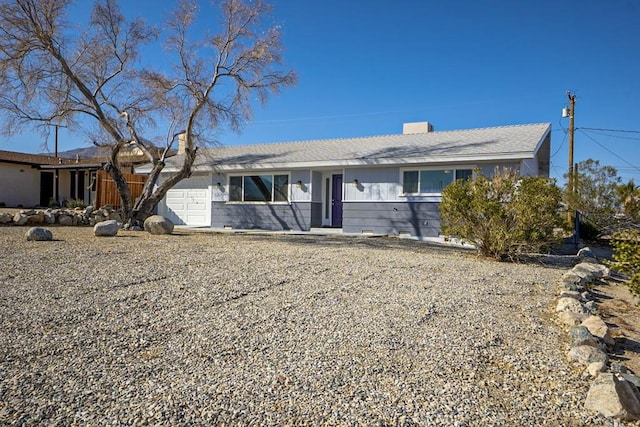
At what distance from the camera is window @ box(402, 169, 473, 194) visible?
12.4 meters

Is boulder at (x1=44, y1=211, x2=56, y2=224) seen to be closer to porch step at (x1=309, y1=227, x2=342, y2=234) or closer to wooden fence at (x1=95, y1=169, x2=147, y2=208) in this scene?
wooden fence at (x1=95, y1=169, x2=147, y2=208)

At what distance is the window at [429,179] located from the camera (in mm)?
12383

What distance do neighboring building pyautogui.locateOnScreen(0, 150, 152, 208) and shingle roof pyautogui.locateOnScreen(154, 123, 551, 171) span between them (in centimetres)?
807

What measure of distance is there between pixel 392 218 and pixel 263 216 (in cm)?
480

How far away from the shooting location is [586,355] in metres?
3.22

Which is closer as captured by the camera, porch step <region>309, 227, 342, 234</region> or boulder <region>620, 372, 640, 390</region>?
boulder <region>620, 372, 640, 390</region>

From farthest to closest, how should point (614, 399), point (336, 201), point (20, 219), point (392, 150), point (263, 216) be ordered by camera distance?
point (263, 216) < point (336, 201) < point (392, 150) < point (20, 219) < point (614, 399)

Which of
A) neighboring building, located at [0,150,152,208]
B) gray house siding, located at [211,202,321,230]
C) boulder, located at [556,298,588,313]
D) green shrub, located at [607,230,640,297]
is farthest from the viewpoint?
neighboring building, located at [0,150,152,208]

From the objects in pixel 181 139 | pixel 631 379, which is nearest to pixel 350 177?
pixel 181 139

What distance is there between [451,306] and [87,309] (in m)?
3.69

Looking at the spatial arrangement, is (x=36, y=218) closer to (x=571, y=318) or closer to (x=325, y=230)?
(x=325, y=230)

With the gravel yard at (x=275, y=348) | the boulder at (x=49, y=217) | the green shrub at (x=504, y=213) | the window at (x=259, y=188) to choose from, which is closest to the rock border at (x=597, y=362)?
the gravel yard at (x=275, y=348)

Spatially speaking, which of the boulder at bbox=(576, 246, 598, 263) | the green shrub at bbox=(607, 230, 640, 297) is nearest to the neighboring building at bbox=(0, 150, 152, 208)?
the boulder at bbox=(576, 246, 598, 263)

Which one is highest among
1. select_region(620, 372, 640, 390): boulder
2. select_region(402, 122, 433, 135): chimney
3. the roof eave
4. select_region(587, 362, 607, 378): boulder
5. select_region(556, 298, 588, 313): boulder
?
select_region(402, 122, 433, 135): chimney
